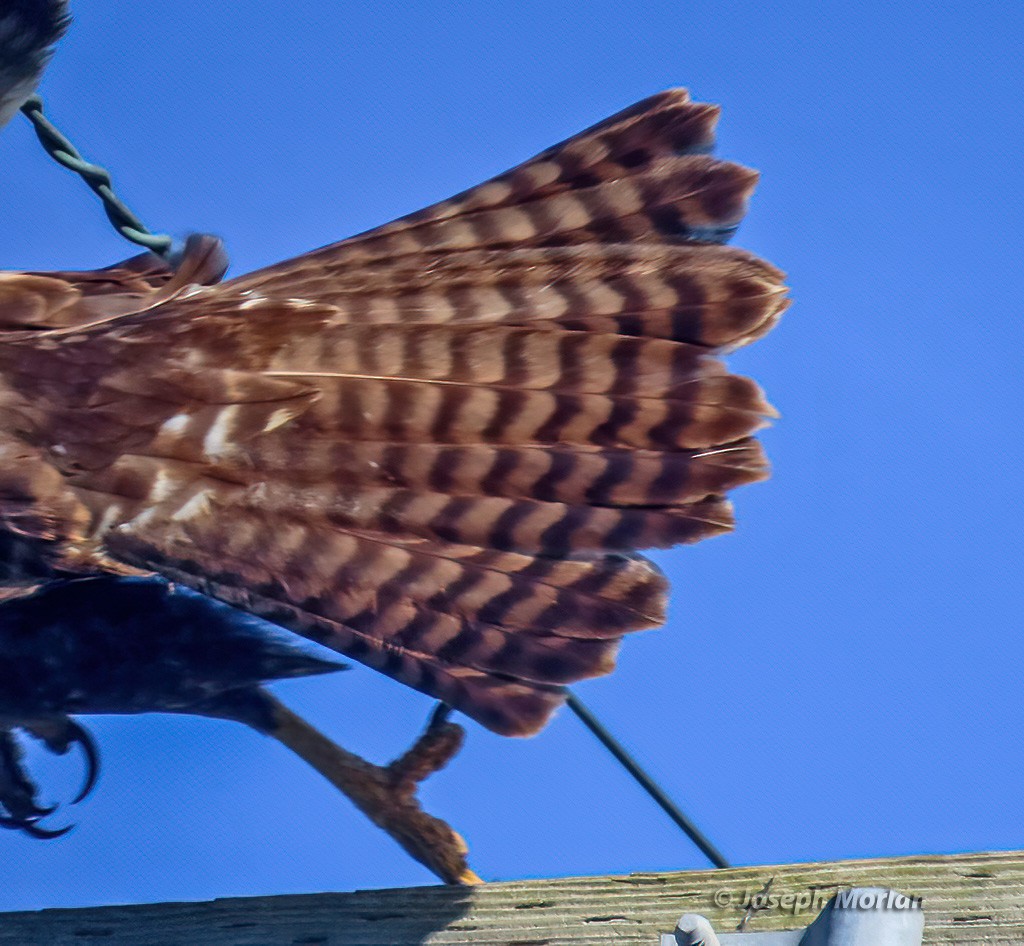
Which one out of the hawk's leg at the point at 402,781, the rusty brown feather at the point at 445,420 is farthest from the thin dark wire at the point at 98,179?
the hawk's leg at the point at 402,781

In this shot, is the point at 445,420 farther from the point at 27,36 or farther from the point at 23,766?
the point at 23,766

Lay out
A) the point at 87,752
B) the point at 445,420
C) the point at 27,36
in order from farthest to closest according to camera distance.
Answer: the point at 87,752, the point at 27,36, the point at 445,420

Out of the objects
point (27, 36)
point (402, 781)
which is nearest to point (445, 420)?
point (402, 781)

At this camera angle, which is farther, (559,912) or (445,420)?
(445,420)

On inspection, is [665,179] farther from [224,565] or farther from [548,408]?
[224,565]

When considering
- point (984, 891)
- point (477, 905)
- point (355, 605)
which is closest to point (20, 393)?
point (355, 605)

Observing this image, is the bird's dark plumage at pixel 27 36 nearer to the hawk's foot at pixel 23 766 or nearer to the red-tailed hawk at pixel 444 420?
the red-tailed hawk at pixel 444 420
